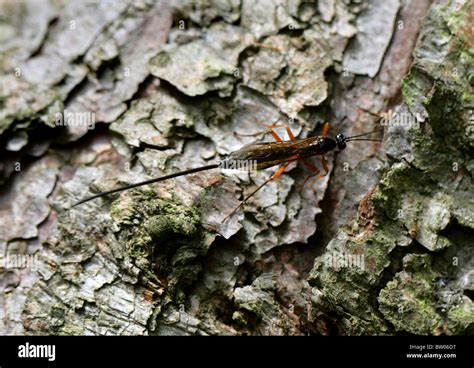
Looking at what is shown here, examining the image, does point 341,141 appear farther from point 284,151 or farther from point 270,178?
point 270,178

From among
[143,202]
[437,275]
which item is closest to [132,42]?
[143,202]

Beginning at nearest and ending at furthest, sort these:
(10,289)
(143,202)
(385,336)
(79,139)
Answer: (385,336) → (143,202) → (10,289) → (79,139)

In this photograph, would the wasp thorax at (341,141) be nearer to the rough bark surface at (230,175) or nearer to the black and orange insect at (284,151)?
the black and orange insect at (284,151)

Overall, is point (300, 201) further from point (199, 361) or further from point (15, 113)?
point (15, 113)

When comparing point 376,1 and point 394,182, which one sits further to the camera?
point 376,1

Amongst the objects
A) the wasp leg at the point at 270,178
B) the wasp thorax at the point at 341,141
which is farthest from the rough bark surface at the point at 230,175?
the wasp thorax at the point at 341,141

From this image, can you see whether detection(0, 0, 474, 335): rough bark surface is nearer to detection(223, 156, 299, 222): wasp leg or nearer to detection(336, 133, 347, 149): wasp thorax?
detection(223, 156, 299, 222): wasp leg

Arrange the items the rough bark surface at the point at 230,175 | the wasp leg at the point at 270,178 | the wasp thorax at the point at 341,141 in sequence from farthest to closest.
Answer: the wasp thorax at the point at 341,141 → the wasp leg at the point at 270,178 → the rough bark surface at the point at 230,175

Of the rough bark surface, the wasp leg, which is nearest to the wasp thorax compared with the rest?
the rough bark surface

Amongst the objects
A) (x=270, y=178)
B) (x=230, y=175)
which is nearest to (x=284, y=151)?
(x=270, y=178)
